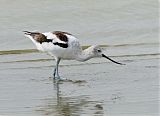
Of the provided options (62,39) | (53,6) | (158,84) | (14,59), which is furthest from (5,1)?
(158,84)

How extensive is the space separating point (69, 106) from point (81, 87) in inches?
53.8

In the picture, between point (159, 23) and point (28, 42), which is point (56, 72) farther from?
point (159, 23)

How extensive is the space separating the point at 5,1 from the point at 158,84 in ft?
30.6

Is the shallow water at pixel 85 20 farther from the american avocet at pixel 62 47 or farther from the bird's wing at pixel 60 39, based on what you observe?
the bird's wing at pixel 60 39

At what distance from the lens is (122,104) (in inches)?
310

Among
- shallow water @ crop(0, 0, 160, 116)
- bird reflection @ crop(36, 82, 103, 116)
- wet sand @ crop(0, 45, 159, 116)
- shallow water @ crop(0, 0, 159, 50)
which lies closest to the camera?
bird reflection @ crop(36, 82, 103, 116)

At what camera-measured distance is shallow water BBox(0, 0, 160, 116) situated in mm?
7867

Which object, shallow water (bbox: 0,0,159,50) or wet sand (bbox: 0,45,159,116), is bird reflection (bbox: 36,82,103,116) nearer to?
wet sand (bbox: 0,45,159,116)

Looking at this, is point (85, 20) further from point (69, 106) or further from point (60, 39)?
point (69, 106)

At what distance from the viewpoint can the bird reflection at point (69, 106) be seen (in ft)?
24.5

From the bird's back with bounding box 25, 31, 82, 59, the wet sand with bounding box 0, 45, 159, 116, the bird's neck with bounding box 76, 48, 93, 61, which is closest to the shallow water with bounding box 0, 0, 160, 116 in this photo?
the wet sand with bounding box 0, 45, 159, 116

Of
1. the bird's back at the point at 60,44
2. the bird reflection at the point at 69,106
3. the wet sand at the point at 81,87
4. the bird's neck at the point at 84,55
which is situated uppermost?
the bird's back at the point at 60,44

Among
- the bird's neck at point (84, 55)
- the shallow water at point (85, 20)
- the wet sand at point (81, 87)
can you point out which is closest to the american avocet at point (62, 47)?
the bird's neck at point (84, 55)

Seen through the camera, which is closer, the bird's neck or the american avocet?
the american avocet
